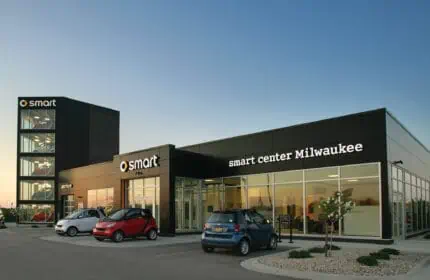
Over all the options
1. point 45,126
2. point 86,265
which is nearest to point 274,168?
point 86,265

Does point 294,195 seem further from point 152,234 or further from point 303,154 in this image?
point 152,234

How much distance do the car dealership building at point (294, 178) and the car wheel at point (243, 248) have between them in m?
6.95

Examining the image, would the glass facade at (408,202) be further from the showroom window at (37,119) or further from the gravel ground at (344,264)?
the showroom window at (37,119)

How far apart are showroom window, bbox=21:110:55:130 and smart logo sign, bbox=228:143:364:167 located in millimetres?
32046

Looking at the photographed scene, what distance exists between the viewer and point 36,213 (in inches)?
2064

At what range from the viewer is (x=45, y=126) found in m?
53.9

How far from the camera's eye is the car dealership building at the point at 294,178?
2206 cm

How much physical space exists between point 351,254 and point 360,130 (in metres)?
7.43

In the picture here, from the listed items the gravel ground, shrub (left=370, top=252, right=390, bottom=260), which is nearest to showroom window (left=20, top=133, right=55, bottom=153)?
the gravel ground

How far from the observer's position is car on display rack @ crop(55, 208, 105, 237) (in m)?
28.4

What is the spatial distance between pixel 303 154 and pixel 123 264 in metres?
13.0

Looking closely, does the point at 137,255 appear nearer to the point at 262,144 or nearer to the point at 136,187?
the point at 262,144

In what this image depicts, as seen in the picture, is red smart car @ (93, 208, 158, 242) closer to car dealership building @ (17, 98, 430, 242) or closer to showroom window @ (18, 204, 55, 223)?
car dealership building @ (17, 98, 430, 242)

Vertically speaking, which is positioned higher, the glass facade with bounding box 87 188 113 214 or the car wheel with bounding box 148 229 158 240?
the glass facade with bounding box 87 188 113 214
